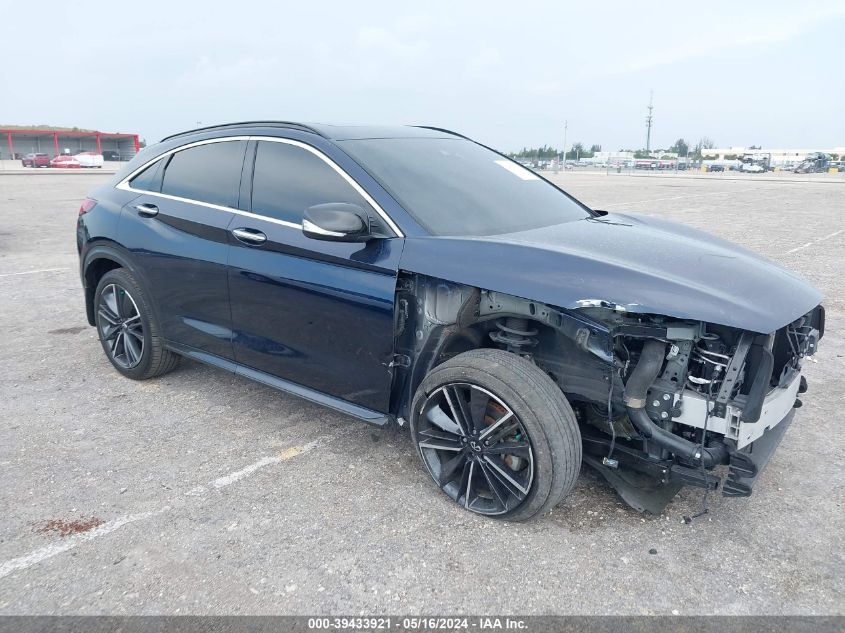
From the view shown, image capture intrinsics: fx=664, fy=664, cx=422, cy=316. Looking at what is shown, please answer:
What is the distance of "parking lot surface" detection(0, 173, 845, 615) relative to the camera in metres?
2.45

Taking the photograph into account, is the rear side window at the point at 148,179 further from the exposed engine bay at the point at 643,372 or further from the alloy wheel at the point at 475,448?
the alloy wheel at the point at 475,448

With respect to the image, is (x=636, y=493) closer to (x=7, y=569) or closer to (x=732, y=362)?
(x=732, y=362)

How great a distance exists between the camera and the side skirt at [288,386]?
10.7 ft

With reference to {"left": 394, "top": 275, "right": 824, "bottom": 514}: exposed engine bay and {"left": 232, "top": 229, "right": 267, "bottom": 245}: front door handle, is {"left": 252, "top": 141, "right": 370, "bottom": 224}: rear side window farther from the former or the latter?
{"left": 394, "top": 275, "right": 824, "bottom": 514}: exposed engine bay

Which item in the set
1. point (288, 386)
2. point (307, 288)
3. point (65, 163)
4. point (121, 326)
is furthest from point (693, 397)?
point (65, 163)

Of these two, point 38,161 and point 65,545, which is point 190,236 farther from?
point 38,161

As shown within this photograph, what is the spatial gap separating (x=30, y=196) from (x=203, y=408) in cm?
2002

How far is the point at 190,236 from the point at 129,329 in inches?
41.0

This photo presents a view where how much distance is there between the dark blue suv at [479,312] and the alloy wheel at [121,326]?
461 mm

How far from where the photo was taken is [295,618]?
2.32 metres

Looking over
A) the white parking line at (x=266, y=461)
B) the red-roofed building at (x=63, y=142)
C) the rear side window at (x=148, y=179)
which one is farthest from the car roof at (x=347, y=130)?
the red-roofed building at (x=63, y=142)

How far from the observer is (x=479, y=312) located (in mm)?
2986

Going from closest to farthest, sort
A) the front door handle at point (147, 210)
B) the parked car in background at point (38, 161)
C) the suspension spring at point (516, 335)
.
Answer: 1. the suspension spring at point (516, 335)
2. the front door handle at point (147, 210)
3. the parked car in background at point (38, 161)

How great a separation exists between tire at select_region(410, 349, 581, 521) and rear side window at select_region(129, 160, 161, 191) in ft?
7.89
